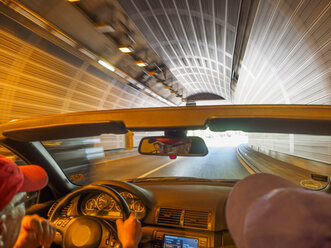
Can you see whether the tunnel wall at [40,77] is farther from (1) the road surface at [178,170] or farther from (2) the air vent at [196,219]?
(2) the air vent at [196,219]

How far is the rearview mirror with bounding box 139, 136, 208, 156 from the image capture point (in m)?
2.18

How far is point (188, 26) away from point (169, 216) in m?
11.1

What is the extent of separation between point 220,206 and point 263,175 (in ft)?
6.06

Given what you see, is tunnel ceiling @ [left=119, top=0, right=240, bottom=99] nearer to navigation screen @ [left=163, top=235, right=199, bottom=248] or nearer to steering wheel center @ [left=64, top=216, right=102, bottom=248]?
navigation screen @ [left=163, top=235, right=199, bottom=248]

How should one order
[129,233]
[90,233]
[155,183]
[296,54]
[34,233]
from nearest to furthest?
[34,233] < [129,233] < [90,233] < [155,183] < [296,54]

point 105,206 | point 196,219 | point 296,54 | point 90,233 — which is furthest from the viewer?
point 296,54

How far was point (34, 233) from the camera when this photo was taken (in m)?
1.56

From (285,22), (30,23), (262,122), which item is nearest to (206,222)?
(262,122)

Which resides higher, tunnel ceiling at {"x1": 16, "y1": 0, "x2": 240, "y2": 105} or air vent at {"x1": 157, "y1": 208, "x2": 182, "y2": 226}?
tunnel ceiling at {"x1": 16, "y1": 0, "x2": 240, "y2": 105}

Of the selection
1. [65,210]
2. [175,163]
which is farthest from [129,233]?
[175,163]

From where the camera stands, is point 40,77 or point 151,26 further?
point 40,77

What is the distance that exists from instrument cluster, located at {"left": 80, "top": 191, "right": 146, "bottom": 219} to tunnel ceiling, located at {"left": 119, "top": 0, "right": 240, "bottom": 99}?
802cm

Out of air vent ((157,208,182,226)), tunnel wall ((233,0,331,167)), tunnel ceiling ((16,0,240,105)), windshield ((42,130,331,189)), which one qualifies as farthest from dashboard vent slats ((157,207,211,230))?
tunnel ceiling ((16,0,240,105))

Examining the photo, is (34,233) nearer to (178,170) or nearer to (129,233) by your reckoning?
(129,233)
